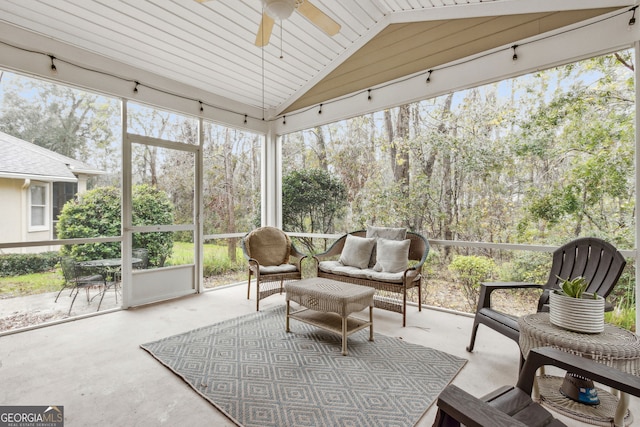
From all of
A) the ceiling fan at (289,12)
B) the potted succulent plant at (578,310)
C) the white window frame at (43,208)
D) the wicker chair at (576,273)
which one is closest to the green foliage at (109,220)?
the white window frame at (43,208)

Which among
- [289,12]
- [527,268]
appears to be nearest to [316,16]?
[289,12]

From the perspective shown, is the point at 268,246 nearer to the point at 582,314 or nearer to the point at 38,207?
the point at 38,207

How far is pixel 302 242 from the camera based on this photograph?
5.56 meters

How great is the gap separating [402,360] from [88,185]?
12.1 ft

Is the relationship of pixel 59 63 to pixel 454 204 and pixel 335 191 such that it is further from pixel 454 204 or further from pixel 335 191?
pixel 454 204

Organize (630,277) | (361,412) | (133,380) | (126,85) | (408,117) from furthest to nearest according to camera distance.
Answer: (408,117) < (126,85) < (630,277) < (133,380) < (361,412)

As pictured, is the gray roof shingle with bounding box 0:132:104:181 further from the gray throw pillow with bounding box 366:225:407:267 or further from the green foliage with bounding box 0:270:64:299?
the gray throw pillow with bounding box 366:225:407:267

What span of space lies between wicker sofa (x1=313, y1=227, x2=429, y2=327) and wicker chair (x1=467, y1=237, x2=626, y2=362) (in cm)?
85

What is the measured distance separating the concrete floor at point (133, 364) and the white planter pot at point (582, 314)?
54cm

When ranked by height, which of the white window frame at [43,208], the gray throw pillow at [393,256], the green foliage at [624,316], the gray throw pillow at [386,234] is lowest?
the green foliage at [624,316]

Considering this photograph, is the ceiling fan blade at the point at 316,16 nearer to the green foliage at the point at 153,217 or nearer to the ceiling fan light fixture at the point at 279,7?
the ceiling fan light fixture at the point at 279,7

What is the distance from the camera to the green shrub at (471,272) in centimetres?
396

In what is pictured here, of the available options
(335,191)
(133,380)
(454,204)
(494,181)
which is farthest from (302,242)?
(133,380)

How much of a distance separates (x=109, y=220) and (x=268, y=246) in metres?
1.93
